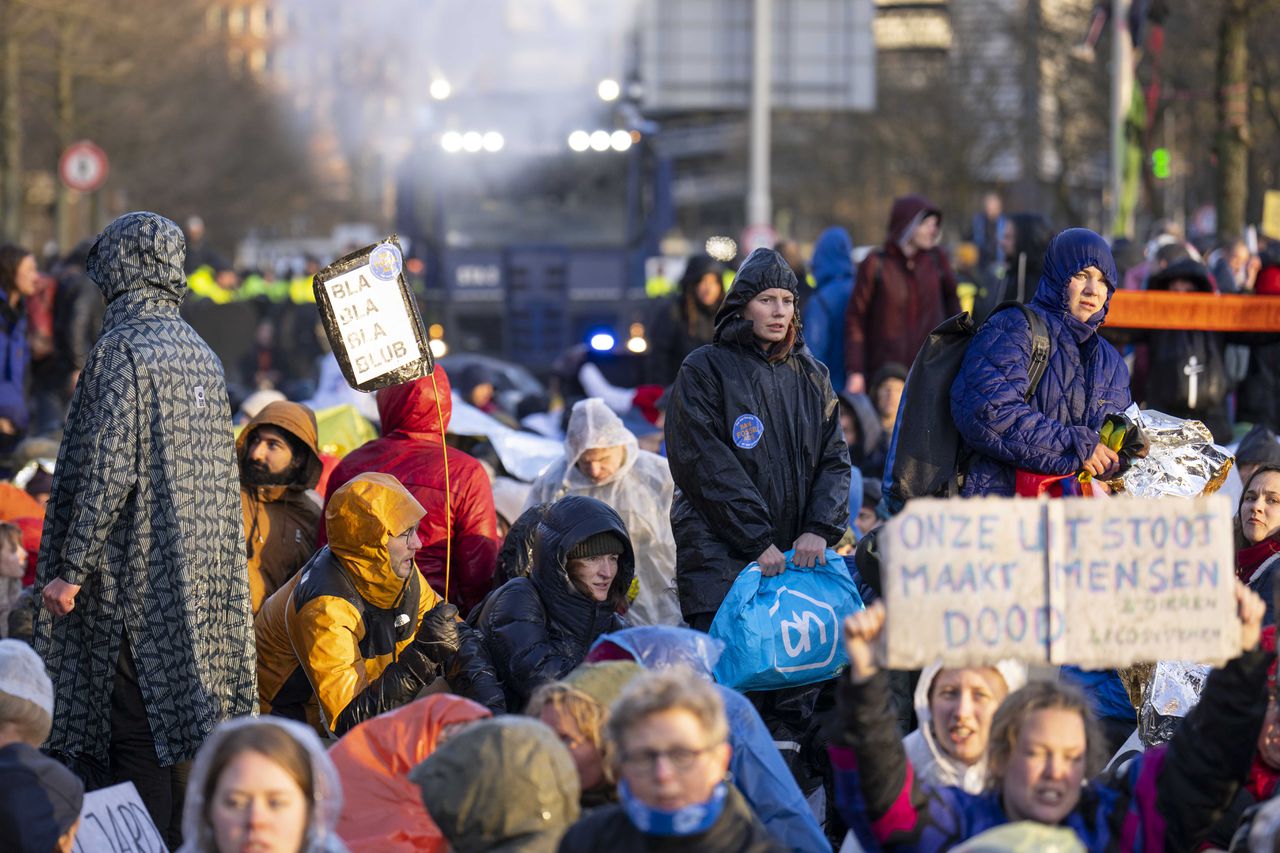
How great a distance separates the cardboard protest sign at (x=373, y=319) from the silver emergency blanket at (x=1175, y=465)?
98.1 inches

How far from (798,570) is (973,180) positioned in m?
42.2

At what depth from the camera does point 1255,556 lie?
6.86m

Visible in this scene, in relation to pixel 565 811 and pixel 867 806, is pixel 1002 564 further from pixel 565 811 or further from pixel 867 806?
pixel 565 811

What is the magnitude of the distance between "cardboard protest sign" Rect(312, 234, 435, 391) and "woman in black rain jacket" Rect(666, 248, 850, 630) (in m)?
1.04

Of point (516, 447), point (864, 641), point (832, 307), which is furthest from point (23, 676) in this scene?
point (832, 307)

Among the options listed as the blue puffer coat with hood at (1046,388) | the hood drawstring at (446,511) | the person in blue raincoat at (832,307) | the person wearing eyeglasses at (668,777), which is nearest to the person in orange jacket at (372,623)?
the hood drawstring at (446,511)

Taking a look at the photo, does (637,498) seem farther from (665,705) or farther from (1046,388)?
(665,705)

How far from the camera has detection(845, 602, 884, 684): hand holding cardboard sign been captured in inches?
179

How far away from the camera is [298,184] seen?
224 ft

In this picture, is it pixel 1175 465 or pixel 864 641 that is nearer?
pixel 864 641

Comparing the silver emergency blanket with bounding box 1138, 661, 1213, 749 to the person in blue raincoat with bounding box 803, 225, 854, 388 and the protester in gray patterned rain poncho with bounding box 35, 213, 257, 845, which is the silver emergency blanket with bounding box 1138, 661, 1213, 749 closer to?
the protester in gray patterned rain poncho with bounding box 35, 213, 257, 845

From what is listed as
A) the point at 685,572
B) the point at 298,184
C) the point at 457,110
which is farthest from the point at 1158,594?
the point at 298,184

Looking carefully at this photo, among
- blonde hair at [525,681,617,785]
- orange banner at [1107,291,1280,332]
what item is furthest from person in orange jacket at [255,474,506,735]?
orange banner at [1107,291,1280,332]

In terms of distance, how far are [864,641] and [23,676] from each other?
2144 mm
